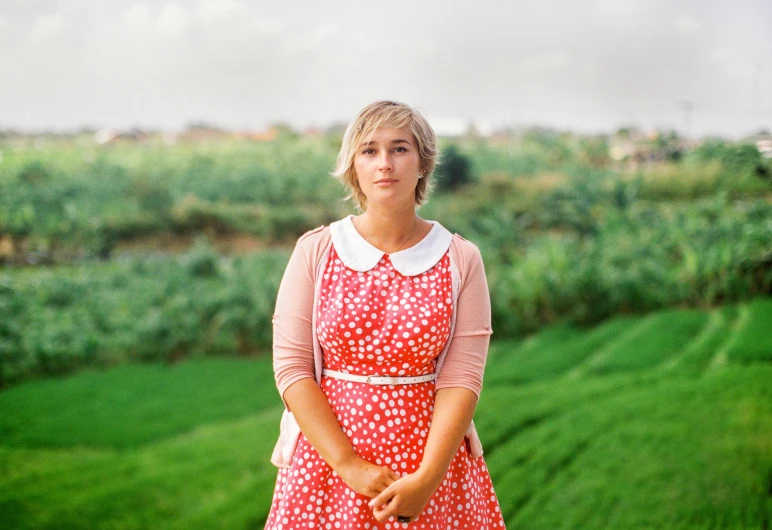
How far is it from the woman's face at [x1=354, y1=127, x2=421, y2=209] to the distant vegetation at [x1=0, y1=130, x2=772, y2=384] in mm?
2057

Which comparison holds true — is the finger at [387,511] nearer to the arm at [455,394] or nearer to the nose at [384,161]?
the arm at [455,394]

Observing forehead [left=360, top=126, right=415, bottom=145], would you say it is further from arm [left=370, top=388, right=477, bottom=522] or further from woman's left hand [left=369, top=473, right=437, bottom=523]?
woman's left hand [left=369, top=473, right=437, bottom=523]

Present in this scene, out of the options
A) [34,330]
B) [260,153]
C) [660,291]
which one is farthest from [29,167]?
[660,291]

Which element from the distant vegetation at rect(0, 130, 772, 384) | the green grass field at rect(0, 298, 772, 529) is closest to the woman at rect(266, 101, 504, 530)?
the green grass field at rect(0, 298, 772, 529)

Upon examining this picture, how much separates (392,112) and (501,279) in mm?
2295

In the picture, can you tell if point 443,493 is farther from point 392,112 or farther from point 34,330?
point 34,330

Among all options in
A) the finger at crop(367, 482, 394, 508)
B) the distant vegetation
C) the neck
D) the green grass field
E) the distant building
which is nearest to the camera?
the finger at crop(367, 482, 394, 508)

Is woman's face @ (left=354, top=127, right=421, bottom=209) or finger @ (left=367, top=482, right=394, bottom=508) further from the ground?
woman's face @ (left=354, top=127, right=421, bottom=209)

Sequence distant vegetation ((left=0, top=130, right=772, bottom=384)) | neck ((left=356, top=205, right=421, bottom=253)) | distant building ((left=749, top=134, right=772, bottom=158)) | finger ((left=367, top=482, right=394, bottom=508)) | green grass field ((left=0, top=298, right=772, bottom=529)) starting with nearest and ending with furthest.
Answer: finger ((left=367, top=482, right=394, bottom=508)) → neck ((left=356, top=205, right=421, bottom=253)) → green grass field ((left=0, top=298, right=772, bottom=529)) → distant vegetation ((left=0, top=130, right=772, bottom=384)) → distant building ((left=749, top=134, right=772, bottom=158))

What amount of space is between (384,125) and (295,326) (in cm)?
37

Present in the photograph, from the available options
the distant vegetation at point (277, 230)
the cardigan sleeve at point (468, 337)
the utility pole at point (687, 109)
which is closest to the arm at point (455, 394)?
the cardigan sleeve at point (468, 337)

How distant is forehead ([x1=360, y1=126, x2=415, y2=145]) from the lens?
1.31m

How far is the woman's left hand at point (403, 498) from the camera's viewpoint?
4.15 feet

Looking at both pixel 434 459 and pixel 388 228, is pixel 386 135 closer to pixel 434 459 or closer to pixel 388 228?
pixel 388 228
